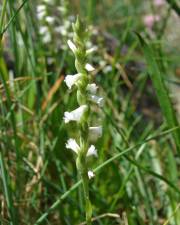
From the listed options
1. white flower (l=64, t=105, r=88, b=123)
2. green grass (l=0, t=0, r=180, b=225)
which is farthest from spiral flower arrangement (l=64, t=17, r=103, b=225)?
green grass (l=0, t=0, r=180, b=225)

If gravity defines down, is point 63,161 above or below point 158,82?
below

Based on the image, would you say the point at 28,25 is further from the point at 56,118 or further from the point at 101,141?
the point at 101,141

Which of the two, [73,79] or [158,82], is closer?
[73,79]

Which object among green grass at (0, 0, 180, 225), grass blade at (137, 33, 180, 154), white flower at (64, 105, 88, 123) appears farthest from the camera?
green grass at (0, 0, 180, 225)

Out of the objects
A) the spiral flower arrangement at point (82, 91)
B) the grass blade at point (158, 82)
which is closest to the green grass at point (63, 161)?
the grass blade at point (158, 82)

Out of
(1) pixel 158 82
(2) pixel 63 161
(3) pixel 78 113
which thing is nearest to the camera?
(3) pixel 78 113

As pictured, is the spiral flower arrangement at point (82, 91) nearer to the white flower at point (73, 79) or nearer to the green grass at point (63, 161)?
the white flower at point (73, 79)

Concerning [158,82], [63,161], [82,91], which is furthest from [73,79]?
[63,161]

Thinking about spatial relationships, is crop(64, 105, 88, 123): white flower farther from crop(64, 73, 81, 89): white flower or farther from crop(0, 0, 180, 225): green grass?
crop(0, 0, 180, 225): green grass

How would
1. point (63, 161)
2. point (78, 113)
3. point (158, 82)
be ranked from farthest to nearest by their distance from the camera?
point (63, 161), point (158, 82), point (78, 113)

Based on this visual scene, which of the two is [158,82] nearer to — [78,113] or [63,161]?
[78,113]

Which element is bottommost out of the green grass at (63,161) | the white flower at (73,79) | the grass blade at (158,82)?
the green grass at (63,161)
